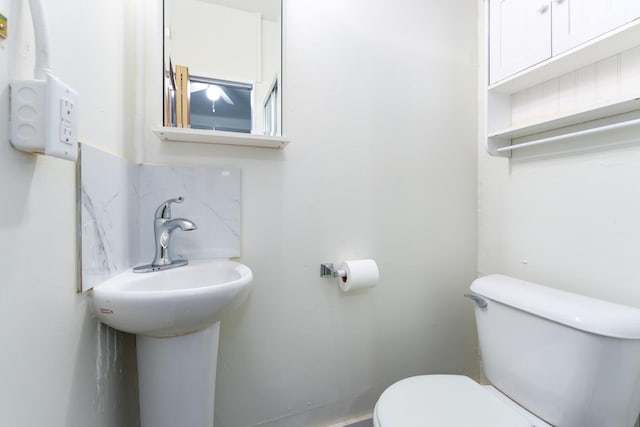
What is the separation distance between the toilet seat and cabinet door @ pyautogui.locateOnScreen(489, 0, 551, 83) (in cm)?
115

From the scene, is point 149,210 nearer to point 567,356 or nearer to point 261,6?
point 261,6

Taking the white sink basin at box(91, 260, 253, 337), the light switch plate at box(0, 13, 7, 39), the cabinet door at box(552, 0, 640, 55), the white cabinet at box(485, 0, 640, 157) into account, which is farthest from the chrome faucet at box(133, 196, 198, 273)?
the cabinet door at box(552, 0, 640, 55)

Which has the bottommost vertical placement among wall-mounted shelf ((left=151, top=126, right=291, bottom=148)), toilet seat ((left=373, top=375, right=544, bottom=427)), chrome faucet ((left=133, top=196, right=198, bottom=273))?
toilet seat ((left=373, top=375, right=544, bottom=427))

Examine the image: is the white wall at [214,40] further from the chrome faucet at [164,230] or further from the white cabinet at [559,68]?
the white cabinet at [559,68]

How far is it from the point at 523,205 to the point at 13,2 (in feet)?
5.34

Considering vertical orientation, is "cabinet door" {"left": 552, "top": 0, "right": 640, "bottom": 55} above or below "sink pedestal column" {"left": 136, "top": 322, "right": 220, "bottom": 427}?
above

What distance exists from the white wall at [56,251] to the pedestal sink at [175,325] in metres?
0.09

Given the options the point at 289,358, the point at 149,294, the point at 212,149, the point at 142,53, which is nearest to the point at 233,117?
the point at 212,149

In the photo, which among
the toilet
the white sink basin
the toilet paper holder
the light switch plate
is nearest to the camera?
Answer: the light switch plate

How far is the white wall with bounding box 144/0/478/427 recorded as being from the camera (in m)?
1.17

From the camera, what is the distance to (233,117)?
1.08m

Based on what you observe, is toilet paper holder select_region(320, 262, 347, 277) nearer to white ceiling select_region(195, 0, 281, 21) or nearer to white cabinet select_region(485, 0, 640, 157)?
white cabinet select_region(485, 0, 640, 157)

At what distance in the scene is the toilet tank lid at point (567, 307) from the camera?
0.78 meters

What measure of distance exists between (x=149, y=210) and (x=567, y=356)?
1377 mm
